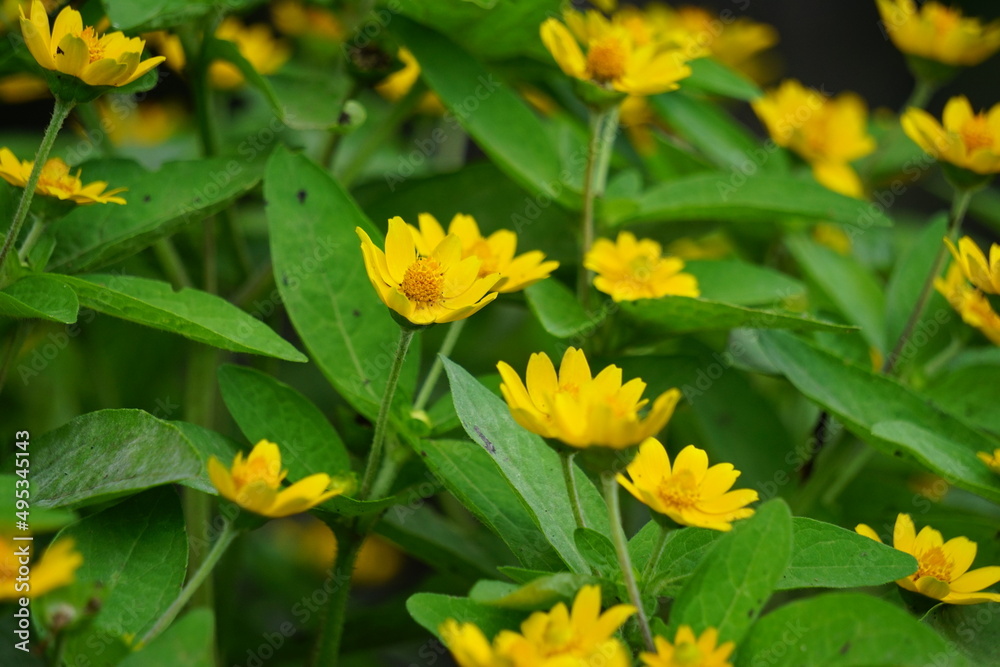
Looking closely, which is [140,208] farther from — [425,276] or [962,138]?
[962,138]

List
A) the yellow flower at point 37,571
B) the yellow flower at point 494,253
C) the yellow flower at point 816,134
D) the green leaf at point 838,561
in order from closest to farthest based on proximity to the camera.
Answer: the yellow flower at point 37,571
the green leaf at point 838,561
the yellow flower at point 494,253
the yellow flower at point 816,134

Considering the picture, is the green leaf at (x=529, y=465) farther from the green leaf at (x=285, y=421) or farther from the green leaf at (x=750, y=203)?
the green leaf at (x=750, y=203)

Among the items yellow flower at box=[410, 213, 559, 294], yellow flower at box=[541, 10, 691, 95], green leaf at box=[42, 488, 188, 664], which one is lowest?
green leaf at box=[42, 488, 188, 664]

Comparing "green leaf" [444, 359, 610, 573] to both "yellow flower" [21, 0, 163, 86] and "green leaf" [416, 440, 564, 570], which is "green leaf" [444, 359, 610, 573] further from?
"yellow flower" [21, 0, 163, 86]

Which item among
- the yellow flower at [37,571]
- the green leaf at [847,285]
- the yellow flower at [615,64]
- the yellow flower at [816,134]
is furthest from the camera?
the yellow flower at [816,134]

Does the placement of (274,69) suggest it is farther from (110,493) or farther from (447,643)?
(447,643)

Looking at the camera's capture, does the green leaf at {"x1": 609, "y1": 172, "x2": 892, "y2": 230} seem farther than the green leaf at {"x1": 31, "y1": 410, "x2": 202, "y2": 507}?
Yes

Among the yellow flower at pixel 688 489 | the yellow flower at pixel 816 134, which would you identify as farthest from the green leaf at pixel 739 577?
the yellow flower at pixel 816 134

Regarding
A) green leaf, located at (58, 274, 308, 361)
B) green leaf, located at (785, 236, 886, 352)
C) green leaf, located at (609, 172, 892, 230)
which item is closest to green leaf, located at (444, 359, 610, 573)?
green leaf, located at (58, 274, 308, 361)
